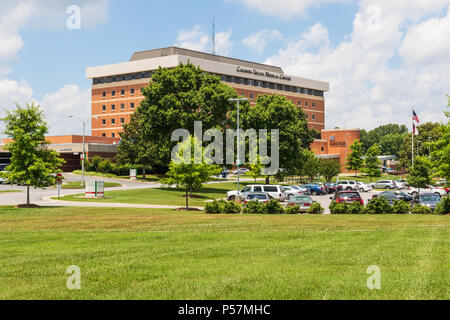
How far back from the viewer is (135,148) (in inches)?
2704

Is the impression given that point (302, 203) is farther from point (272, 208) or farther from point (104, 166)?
point (104, 166)

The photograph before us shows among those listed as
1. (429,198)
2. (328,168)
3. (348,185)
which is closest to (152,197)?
(429,198)

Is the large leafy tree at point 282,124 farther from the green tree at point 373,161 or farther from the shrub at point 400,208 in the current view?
the shrub at point 400,208

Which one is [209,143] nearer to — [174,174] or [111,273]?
[174,174]

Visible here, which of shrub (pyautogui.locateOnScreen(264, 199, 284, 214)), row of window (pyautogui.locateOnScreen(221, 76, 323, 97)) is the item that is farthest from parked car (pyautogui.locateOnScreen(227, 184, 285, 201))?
row of window (pyautogui.locateOnScreen(221, 76, 323, 97))

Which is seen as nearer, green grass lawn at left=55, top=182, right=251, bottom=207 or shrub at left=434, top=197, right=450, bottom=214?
shrub at left=434, top=197, right=450, bottom=214

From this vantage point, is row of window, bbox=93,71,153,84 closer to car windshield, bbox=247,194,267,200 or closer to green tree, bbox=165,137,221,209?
green tree, bbox=165,137,221,209

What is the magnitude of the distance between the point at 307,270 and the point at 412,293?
88.2 inches

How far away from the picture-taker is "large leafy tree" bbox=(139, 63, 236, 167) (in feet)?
185

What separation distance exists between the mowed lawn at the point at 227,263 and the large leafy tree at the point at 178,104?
40628 mm

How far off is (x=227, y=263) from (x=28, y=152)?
2566 cm

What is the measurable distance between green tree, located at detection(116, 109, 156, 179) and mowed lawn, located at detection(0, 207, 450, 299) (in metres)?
52.0

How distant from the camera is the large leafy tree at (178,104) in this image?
56469mm
